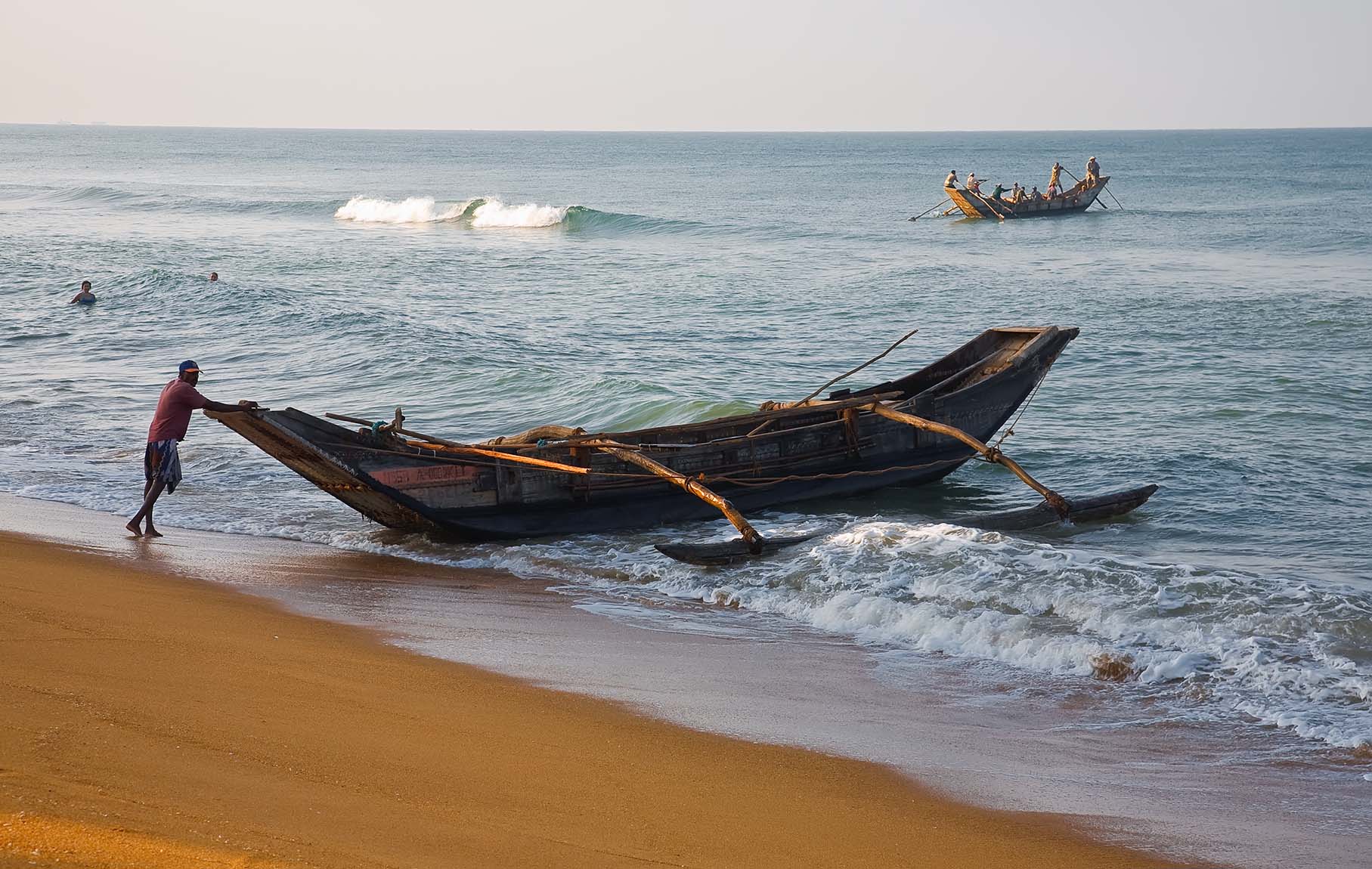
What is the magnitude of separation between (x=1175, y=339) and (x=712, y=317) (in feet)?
27.6

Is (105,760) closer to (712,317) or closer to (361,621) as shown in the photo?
(361,621)

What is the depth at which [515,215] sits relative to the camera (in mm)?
48656

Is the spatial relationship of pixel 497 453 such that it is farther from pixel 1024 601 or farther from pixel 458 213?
pixel 458 213

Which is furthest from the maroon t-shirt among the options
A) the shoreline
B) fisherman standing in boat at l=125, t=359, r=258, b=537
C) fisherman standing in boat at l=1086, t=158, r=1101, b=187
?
fisherman standing in boat at l=1086, t=158, r=1101, b=187

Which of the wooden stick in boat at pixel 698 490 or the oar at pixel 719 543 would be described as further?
the wooden stick in boat at pixel 698 490

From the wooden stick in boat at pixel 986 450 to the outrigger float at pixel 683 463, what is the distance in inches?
0.6

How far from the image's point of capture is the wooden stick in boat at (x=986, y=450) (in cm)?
988

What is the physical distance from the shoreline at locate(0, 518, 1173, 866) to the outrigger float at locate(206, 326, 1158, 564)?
2.80 m

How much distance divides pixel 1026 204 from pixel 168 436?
38081mm

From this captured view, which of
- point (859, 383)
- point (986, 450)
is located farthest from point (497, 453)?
point (859, 383)

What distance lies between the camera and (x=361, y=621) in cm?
741

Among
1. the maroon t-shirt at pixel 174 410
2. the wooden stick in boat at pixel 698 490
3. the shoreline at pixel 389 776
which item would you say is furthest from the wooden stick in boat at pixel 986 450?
the maroon t-shirt at pixel 174 410

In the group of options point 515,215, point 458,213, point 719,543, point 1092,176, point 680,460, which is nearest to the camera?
point 719,543

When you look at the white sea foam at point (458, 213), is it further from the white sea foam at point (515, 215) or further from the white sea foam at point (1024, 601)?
the white sea foam at point (1024, 601)
